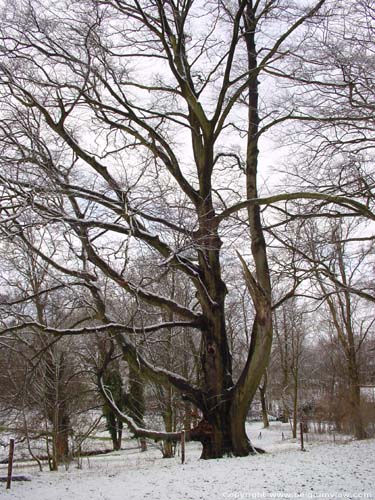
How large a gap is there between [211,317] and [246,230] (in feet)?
6.36

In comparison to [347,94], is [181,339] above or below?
below

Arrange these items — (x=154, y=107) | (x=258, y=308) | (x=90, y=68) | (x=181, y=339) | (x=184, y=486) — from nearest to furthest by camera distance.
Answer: (x=184, y=486), (x=90, y=68), (x=258, y=308), (x=154, y=107), (x=181, y=339)

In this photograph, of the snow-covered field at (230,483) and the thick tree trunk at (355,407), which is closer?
the snow-covered field at (230,483)

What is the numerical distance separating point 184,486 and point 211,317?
388 centimetres

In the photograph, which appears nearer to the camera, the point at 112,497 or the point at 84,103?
the point at 112,497

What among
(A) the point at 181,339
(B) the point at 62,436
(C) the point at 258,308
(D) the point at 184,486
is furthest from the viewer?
(A) the point at 181,339

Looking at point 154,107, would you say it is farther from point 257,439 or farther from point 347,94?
point 257,439

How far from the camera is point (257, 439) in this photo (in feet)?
85.1

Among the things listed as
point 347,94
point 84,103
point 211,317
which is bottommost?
point 211,317

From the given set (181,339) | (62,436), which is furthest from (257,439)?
(62,436)

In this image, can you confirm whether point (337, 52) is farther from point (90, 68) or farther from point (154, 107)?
point (154, 107)

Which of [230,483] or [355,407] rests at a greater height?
[355,407]

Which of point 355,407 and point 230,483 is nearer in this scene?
point 230,483

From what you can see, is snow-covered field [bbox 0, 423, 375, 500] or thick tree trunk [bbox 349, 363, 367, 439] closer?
snow-covered field [bbox 0, 423, 375, 500]
